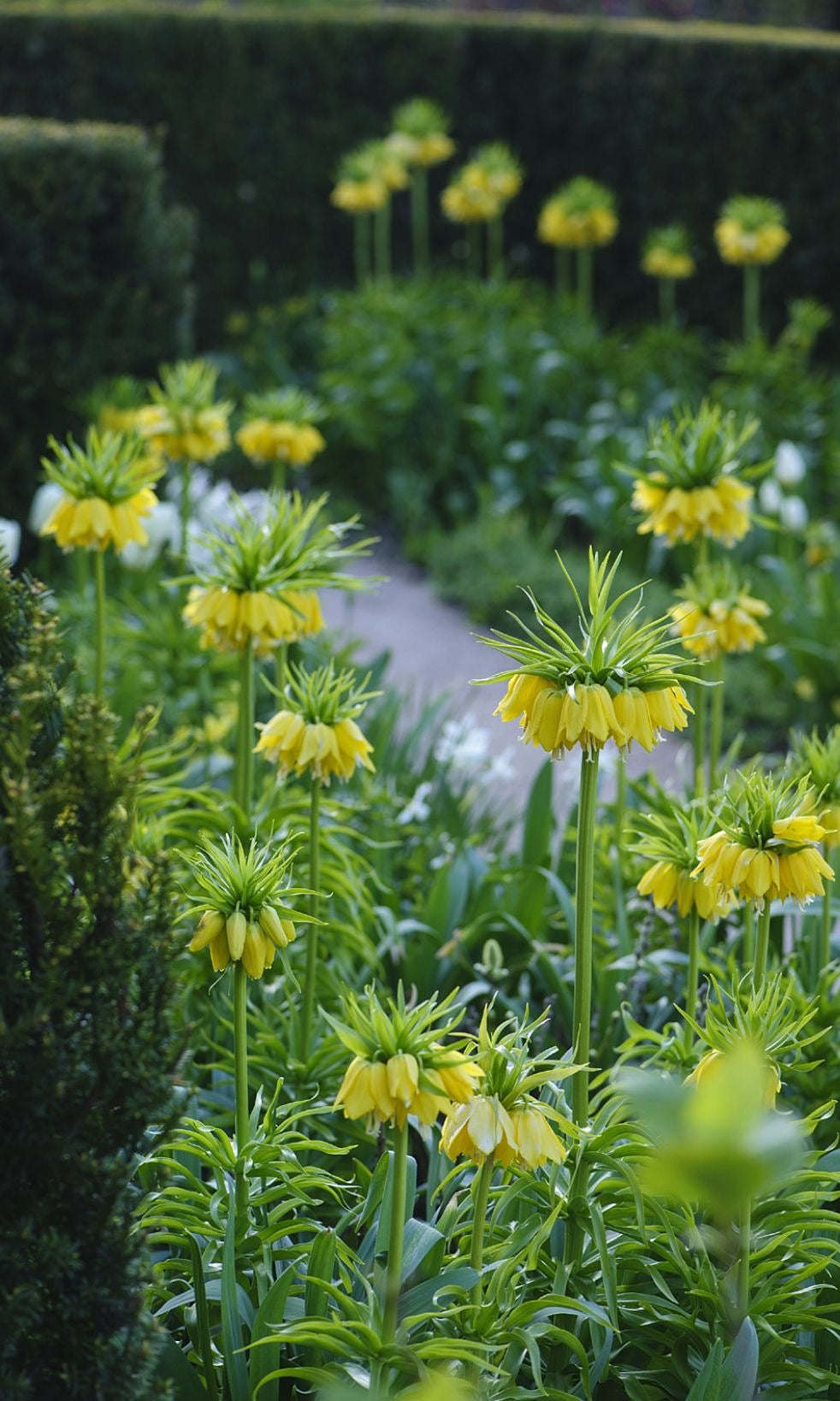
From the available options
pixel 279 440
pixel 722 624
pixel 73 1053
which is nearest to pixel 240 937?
pixel 73 1053

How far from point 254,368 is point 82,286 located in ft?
6.96

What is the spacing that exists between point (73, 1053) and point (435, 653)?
404cm

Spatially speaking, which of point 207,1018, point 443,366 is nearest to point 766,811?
point 207,1018

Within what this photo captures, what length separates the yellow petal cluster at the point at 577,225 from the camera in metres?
6.63

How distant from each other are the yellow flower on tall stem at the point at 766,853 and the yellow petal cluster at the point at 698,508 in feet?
2.72

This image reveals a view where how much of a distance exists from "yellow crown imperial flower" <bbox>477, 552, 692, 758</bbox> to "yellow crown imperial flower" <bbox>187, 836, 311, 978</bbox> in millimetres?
320

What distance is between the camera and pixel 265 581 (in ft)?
7.36

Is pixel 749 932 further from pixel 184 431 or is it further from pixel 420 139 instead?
pixel 420 139

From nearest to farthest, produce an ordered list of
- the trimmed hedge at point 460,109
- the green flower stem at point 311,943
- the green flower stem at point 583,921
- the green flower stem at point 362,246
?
the green flower stem at point 583,921, the green flower stem at point 311,943, the trimmed hedge at point 460,109, the green flower stem at point 362,246

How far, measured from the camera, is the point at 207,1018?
235cm

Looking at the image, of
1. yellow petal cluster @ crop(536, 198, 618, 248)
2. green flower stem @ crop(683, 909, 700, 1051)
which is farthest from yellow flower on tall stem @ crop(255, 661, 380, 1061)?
yellow petal cluster @ crop(536, 198, 618, 248)

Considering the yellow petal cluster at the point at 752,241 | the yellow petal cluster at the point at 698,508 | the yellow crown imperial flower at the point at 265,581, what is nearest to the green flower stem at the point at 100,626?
the yellow crown imperial flower at the point at 265,581

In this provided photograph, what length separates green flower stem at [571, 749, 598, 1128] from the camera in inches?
64.1

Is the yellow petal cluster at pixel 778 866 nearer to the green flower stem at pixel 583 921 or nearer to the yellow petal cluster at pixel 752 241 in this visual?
the green flower stem at pixel 583 921
